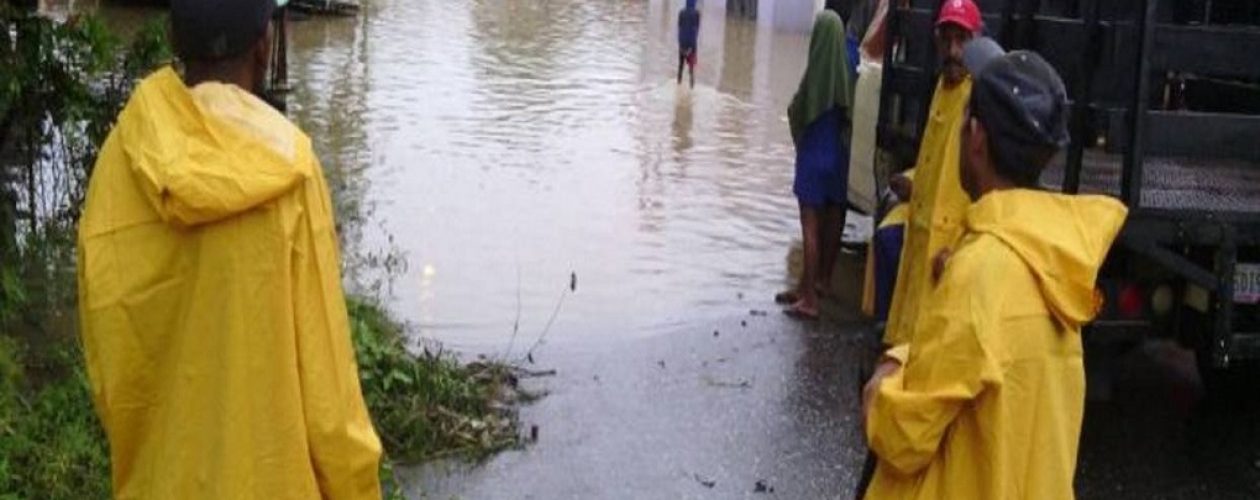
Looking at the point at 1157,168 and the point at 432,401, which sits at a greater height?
the point at 1157,168

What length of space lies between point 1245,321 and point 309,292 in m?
4.31

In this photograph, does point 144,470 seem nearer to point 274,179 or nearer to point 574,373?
point 274,179

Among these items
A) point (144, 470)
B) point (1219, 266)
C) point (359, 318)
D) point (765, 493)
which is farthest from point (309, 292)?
point (359, 318)

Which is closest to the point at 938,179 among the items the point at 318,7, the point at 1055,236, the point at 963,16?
the point at 963,16

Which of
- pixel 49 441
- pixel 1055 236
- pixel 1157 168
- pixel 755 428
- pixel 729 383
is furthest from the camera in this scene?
pixel 729 383

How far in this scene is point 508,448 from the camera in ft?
20.3

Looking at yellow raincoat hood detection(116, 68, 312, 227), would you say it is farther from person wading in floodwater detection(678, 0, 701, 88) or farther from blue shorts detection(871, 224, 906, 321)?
person wading in floodwater detection(678, 0, 701, 88)

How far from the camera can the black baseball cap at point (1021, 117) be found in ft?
9.09

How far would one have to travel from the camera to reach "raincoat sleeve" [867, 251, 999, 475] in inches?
103

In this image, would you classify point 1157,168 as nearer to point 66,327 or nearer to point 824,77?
point 824,77

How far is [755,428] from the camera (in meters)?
6.69

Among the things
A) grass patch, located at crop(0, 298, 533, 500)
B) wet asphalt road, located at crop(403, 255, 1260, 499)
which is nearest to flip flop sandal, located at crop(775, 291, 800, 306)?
wet asphalt road, located at crop(403, 255, 1260, 499)

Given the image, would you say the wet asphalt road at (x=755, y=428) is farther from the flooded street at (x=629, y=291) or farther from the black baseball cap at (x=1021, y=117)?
the black baseball cap at (x=1021, y=117)

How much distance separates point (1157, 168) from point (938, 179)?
5.59 ft
